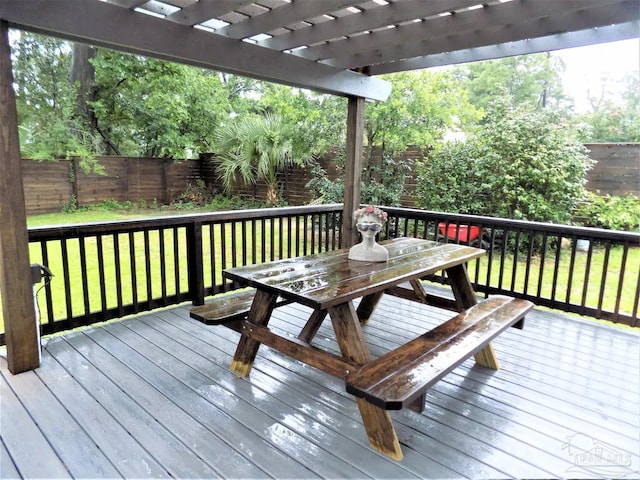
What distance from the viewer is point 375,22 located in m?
2.59

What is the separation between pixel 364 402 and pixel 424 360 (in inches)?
12.3

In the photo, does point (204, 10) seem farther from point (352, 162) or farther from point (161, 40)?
point (352, 162)

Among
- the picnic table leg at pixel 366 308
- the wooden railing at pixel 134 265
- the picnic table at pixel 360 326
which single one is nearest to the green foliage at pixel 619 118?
the wooden railing at pixel 134 265

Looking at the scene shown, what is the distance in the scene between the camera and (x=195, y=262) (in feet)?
11.4

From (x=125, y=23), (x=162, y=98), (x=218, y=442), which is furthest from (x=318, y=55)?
(x=162, y=98)

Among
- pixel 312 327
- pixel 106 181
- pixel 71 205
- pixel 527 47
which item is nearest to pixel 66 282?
pixel 312 327

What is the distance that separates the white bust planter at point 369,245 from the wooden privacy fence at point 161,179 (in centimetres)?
388

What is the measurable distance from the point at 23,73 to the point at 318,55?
7.95 m

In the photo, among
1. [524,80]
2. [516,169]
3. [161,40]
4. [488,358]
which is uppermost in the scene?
[524,80]

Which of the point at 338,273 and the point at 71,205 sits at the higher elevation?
the point at 338,273

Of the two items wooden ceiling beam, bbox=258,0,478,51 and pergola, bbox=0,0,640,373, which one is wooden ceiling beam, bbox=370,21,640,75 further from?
wooden ceiling beam, bbox=258,0,478,51

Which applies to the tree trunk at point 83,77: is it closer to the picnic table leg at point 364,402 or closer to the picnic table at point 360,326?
the picnic table at point 360,326

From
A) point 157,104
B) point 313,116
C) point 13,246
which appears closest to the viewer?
point 13,246

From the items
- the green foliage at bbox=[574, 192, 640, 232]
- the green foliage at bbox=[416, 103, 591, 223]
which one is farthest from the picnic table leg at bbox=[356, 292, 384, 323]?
the green foliage at bbox=[574, 192, 640, 232]
